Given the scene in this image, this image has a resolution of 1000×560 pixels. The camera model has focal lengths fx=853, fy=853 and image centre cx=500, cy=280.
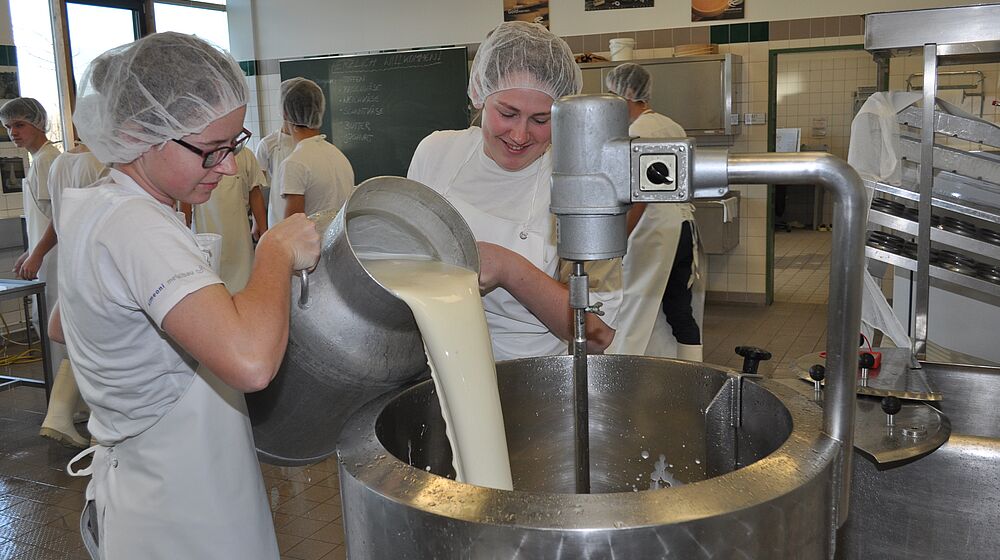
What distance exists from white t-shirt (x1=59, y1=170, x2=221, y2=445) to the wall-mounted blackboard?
5706 mm

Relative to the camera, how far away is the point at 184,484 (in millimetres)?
1405

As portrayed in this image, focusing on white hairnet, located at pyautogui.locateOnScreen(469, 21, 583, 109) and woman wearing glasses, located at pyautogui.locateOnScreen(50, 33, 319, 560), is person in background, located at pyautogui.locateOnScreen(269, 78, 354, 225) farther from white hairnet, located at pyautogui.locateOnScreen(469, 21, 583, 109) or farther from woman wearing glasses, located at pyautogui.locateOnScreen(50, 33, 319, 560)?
woman wearing glasses, located at pyautogui.locateOnScreen(50, 33, 319, 560)

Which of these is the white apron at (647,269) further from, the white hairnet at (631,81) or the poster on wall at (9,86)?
the poster on wall at (9,86)

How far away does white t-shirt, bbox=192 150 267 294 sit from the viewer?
4340 mm

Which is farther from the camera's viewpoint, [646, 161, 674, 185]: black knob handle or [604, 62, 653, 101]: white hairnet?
[604, 62, 653, 101]: white hairnet

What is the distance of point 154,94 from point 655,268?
121 inches

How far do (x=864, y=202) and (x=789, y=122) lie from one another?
32.6ft

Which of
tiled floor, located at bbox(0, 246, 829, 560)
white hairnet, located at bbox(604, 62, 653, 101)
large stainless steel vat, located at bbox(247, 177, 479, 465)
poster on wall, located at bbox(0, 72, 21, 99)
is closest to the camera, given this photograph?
large stainless steel vat, located at bbox(247, 177, 479, 465)

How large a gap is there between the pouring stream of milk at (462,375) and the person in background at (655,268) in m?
2.43

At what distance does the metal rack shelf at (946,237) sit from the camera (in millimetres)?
1955

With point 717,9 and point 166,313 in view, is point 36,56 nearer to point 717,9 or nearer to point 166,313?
point 717,9

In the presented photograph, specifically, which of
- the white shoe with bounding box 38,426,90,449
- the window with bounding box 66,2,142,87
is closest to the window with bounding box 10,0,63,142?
the window with bounding box 66,2,142,87

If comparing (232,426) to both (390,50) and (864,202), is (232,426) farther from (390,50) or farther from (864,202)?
(390,50)

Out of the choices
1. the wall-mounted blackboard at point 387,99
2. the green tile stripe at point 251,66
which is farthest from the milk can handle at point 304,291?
the green tile stripe at point 251,66
